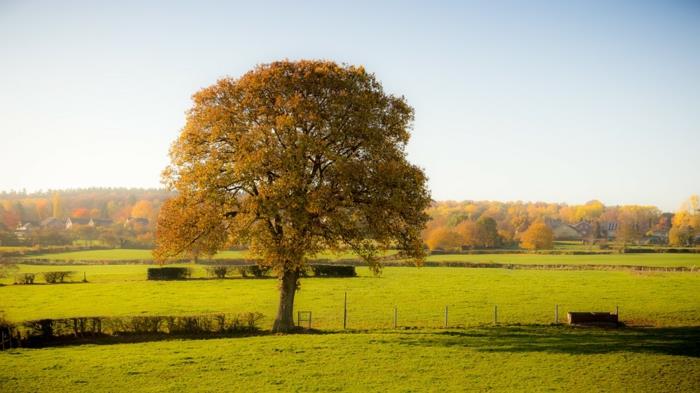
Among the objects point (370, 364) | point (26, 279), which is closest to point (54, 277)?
point (26, 279)

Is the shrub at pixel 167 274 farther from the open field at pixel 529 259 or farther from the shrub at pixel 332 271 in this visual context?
the open field at pixel 529 259

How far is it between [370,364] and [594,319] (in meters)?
20.9

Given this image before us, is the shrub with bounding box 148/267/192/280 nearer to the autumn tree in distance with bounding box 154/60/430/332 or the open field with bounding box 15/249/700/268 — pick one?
the open field with bounding box 15/249/700/268

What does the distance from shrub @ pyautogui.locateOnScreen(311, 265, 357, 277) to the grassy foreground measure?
145ft

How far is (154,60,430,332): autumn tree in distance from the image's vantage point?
34719 mm

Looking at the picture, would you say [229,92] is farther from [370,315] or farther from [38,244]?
[38,244]

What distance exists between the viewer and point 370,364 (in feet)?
94.0

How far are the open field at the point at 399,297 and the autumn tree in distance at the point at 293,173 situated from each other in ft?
30.0

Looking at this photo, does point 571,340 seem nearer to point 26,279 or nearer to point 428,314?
point 428,314

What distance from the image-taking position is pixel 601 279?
77.9 meters

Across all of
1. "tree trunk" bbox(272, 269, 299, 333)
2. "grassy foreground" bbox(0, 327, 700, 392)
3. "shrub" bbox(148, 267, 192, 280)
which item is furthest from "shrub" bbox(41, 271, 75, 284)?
"tree trunk" bbox(272, 269, 299, 333)

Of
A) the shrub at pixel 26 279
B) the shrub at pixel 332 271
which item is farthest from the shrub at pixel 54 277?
the shrub at pixel 332 271

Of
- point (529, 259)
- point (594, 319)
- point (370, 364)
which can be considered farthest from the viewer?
point (529, 259)

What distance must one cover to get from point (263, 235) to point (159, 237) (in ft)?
21.9
